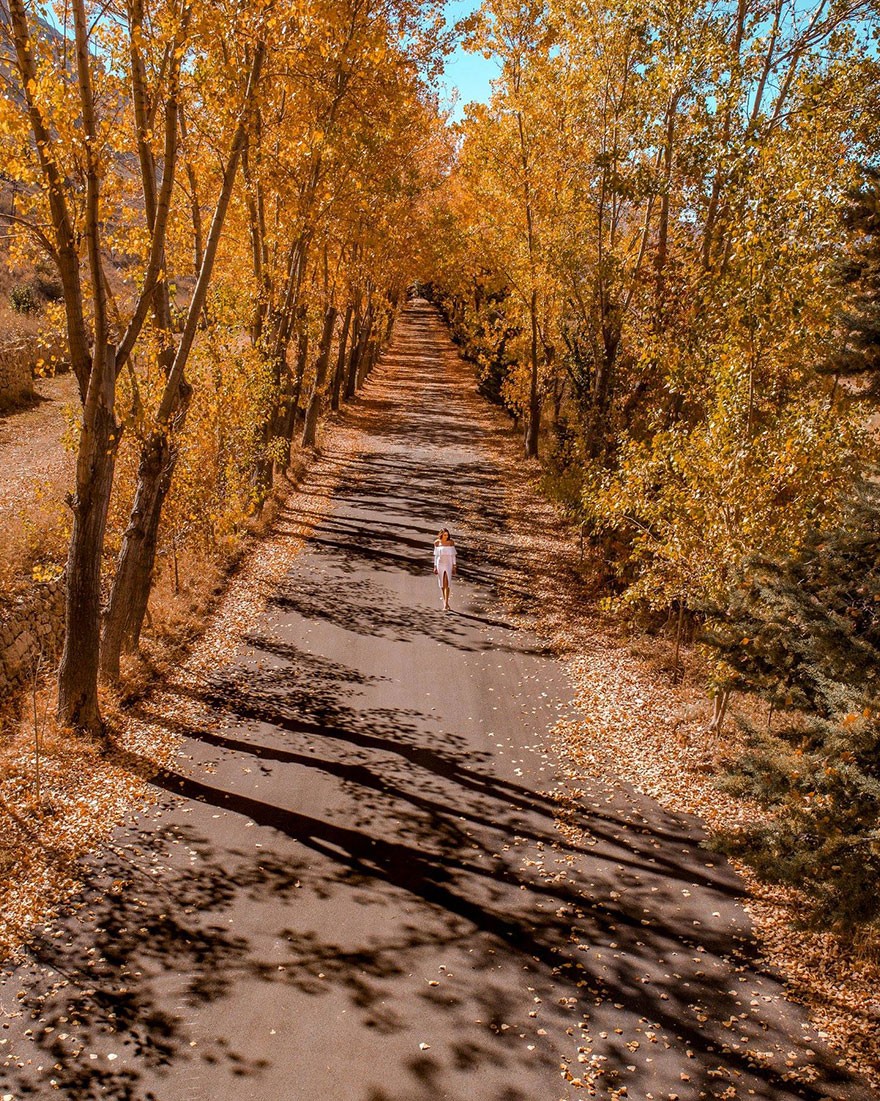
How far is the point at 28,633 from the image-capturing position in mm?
14734

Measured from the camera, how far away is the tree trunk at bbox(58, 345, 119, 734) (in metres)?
10.2

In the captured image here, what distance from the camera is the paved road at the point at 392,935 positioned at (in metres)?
6.39

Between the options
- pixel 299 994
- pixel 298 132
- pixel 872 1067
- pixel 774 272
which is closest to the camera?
pixel 872 1067

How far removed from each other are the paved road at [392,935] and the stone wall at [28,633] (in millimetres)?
3752

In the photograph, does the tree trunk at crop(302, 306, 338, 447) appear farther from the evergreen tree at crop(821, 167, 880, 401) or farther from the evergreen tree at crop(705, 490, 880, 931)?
the evergreen tree at crop(821, 167, 880, 401)

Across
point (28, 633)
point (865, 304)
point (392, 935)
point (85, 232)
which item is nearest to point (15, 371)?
point (28, 633)

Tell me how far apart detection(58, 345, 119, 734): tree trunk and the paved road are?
4.82 ft

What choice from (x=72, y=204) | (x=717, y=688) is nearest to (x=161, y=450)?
(x=72, y=204)

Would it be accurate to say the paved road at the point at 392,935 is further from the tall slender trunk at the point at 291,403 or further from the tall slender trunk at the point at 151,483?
the tall slender trunk at the point at 291,403

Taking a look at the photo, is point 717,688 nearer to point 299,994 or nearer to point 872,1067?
point 872,1067

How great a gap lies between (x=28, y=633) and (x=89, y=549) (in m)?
5.25

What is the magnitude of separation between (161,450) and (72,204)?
3738 mm

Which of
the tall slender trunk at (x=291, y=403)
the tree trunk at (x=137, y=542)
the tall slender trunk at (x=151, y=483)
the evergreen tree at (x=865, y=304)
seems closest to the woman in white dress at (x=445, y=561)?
the tall slender trunk at (x=151, y=483)

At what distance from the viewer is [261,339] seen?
58.4 ft
